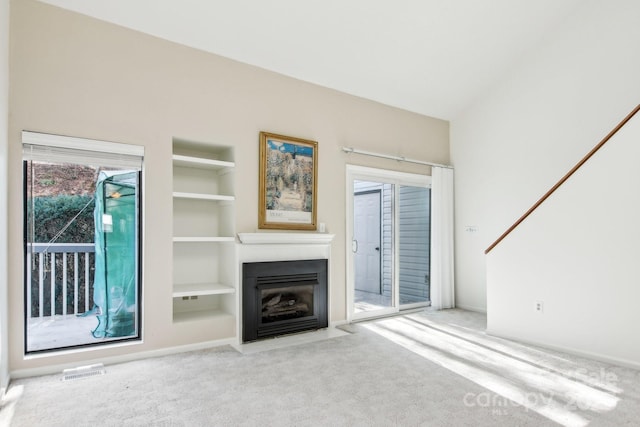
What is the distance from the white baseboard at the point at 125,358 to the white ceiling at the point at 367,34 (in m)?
2.90

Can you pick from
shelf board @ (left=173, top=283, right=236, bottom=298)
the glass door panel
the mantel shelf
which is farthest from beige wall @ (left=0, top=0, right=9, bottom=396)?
the glass door panel

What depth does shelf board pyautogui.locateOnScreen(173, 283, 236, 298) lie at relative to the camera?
3.68 m

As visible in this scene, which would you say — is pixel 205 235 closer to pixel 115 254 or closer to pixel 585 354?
pixel 115 254

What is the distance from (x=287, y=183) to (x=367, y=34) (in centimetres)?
180

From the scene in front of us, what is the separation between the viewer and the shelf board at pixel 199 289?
12.1ft

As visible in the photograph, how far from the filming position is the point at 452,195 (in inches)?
234

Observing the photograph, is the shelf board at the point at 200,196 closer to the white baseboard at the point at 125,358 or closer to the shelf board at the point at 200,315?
the shelf board at the point at 200,315

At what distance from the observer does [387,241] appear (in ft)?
17.6

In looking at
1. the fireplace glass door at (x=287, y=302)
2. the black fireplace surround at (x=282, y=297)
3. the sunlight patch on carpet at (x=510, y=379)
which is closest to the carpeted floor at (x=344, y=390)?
the sunlight patch on carpet at (x=510, y=379)

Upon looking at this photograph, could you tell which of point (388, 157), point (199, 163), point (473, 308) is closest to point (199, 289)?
point (199, 163)

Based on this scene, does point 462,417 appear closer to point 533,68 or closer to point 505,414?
point 505,414

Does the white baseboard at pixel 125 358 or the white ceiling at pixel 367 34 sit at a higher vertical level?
the white ceiling at pixel 367 34

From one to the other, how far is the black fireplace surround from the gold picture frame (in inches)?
18.3

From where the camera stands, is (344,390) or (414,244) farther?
(414,244)
